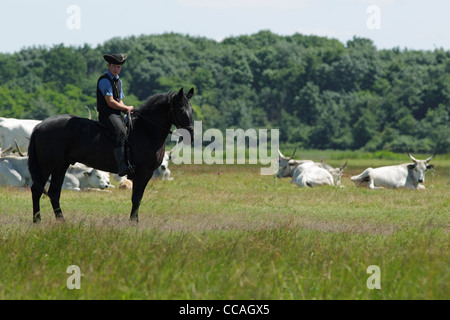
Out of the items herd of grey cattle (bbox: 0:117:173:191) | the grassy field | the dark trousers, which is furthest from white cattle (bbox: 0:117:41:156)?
the dark trousers

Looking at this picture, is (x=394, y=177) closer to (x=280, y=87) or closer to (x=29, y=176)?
(x=29, y=176)

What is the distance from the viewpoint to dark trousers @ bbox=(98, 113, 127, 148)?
12266 mm

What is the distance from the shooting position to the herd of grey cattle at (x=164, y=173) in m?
19.2

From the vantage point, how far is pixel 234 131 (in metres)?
79.4

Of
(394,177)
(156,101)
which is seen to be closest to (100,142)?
(156,101)

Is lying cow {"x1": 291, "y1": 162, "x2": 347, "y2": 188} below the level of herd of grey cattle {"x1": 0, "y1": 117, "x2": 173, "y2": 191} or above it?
below

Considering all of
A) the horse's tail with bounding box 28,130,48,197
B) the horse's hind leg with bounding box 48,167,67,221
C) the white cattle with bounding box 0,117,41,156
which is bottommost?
the white cattle with bounding box 0,117,41,156

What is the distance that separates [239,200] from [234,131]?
203 ft

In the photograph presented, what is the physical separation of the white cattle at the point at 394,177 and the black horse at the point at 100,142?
35.0 ft

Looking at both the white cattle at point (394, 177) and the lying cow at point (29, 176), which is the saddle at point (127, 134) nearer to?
the lying cow at point (29, 176)

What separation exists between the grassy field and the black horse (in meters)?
0.71

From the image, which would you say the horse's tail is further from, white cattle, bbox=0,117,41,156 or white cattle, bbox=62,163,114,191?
white cattle, bbox=0,117,41,156

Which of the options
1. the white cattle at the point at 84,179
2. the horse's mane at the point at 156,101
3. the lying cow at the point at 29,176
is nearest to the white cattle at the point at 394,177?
the white cattle at the point at 84,179
